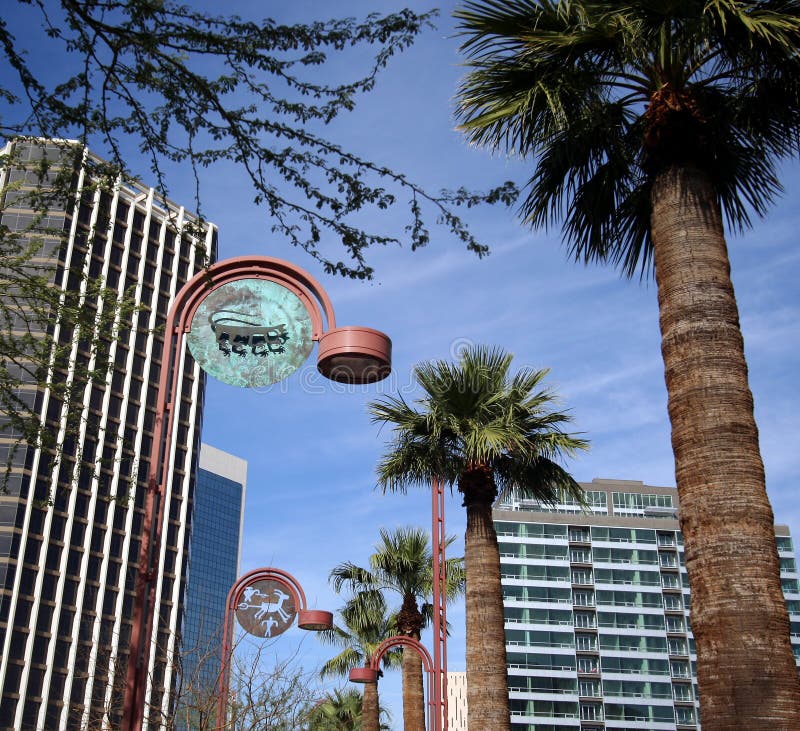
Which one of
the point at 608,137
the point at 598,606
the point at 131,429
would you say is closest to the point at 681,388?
the point at 608,137

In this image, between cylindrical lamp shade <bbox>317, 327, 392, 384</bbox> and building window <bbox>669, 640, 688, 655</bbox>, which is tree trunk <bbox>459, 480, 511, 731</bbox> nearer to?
cylindrical lamp shade <bbox>317, 327, 392, 384</bbox>

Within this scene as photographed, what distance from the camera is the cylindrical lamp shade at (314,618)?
1758cm

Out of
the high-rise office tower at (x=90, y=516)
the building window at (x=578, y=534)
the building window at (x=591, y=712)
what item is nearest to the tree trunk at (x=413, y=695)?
the high-rise office tower at (x=90, y=516)

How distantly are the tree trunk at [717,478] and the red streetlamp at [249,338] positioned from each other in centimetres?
279

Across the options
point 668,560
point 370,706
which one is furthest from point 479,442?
point 668,560

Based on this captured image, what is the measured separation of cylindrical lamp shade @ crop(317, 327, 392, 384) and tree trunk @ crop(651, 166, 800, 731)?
2.76 metres

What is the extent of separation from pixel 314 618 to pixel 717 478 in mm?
11332

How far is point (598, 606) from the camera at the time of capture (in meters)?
99.9

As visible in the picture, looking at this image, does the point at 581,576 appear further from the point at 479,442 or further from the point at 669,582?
the point at 479,442

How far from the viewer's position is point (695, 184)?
9375 mm

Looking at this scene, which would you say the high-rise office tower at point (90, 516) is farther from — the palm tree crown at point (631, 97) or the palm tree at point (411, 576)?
the palm tree crown at point (631, 97)

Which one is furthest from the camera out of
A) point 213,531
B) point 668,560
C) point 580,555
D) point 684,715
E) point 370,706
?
point 213,531

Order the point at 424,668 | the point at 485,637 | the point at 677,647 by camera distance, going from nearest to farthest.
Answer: the point at 485,637, the point at 424,668, the point at 677,647

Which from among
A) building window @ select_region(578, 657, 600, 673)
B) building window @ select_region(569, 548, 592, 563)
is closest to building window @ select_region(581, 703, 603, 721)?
building window @ select_region(578, 657, 600, 673)
